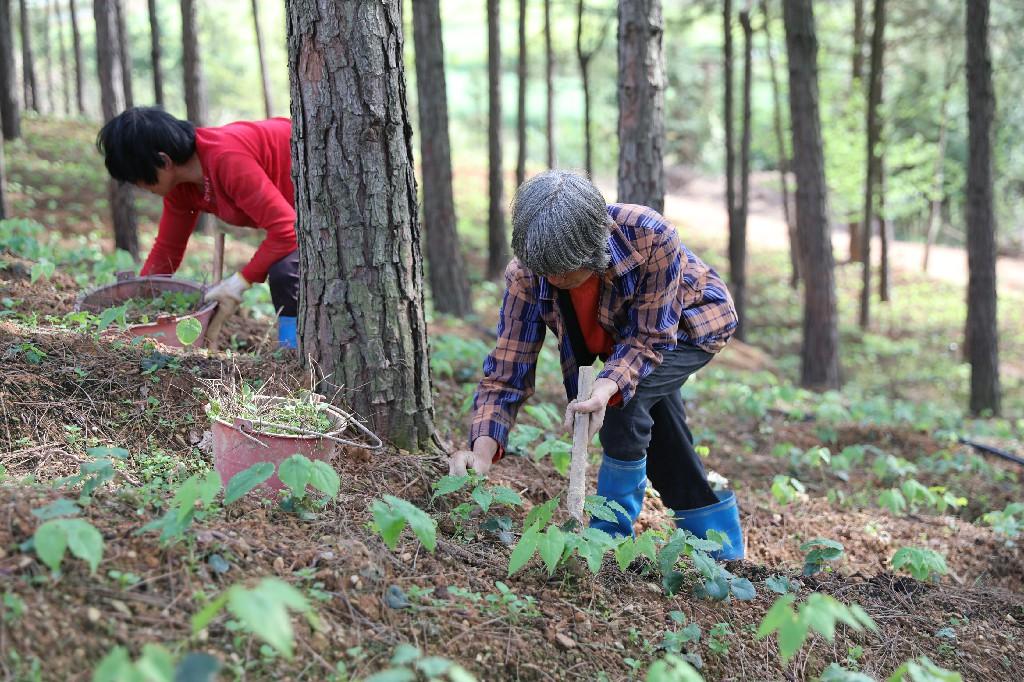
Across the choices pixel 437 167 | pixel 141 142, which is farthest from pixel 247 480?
pixel 437 167

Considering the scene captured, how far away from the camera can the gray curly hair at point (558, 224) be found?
2484mm

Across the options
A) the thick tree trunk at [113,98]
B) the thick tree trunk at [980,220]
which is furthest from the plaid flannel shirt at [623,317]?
the thick tree trunk at [980,220]

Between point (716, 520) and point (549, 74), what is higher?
point (549, 74)

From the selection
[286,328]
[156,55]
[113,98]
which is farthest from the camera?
[156,55]

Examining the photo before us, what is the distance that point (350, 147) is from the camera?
3.14m

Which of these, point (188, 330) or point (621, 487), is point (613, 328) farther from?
point (188, 330)

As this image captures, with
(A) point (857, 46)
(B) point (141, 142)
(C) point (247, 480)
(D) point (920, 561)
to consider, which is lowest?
(D) point (920, 561)

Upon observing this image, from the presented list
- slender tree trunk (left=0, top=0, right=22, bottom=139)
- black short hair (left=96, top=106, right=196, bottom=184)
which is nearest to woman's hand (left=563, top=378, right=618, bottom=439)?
black short hair (left=96, top=106, right=196, bottom=184)

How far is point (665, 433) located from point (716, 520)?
0.44 meters

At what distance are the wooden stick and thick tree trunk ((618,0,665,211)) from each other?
10.6 feet

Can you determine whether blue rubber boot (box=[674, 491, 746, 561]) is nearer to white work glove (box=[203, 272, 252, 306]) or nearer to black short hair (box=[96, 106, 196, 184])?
white work glove (box=[203, 272, 252, 306])

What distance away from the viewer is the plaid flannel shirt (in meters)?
2.83

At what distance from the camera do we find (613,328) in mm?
3043

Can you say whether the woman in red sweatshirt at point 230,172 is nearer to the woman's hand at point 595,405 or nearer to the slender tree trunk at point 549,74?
the woman's hand at point 595,405
